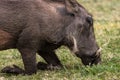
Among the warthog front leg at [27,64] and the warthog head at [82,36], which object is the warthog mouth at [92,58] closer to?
the warthog head at [82,36]

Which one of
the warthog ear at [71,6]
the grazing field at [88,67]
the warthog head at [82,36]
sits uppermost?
the warthog ear at [71,6]

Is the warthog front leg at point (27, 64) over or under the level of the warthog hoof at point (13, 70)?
over

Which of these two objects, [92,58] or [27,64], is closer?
[27,64]

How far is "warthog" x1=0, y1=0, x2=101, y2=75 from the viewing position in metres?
6.55

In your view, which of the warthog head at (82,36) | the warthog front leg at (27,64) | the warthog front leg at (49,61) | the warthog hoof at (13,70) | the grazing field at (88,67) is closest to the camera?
the grazing field at (88,67)

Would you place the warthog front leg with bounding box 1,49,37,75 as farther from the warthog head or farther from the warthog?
the warthog head

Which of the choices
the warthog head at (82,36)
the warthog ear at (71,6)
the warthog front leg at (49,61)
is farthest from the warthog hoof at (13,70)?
the warthog ear at (71,6)

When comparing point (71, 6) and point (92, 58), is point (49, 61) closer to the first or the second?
point (92, 58)

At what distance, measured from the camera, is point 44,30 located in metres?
6.64

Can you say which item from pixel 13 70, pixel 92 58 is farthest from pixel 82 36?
pixel 13 70

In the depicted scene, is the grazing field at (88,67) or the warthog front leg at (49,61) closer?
the grazing field at (88,67)

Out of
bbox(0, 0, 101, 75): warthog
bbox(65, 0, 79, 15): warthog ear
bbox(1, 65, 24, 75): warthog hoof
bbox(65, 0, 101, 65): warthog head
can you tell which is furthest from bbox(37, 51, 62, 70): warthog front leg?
bbox(65, 0, 79, 15): warthog ear

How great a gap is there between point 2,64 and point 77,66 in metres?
1.21

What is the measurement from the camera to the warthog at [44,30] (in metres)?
6.55
